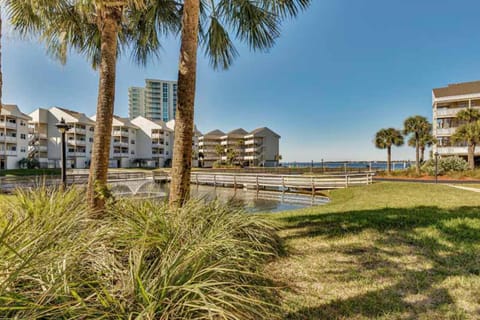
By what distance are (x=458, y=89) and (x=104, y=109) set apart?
4328cm

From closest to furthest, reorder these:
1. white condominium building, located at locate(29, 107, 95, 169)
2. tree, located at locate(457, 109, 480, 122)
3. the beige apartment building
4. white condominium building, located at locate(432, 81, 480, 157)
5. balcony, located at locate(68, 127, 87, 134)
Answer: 1. tree, located at locate(457, 109, 480, 122)
2. white condominium building, located at locate(432, 81, 480, 157)
3. white condominium building, located at locate(29, 107, 95, 169)
4. balcony, located at locate(68, 127, 87, 134)
5. the beige apartment building

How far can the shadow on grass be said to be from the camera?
7.48 ft

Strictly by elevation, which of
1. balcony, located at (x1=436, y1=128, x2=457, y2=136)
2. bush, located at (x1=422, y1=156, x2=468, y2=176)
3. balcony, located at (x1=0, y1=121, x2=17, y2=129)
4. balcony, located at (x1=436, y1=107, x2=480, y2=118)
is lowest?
bush, located at (x1=422, y1=156, x2=468, y2=176)

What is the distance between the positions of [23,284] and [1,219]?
Result: 1.50m

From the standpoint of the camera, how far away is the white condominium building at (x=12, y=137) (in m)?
36.0

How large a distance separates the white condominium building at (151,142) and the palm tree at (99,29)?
181 ft

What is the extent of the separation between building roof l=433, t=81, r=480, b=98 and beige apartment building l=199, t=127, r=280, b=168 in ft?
137

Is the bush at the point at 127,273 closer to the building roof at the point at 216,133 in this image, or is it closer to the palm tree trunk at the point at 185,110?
the palm tree trunk at the point at 185,110

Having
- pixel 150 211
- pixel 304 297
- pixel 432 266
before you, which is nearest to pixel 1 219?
pixel 150 211

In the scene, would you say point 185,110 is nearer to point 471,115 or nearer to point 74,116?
point 471,115

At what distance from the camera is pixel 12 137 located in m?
37.4

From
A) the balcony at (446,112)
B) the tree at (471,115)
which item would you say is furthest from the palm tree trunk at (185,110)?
the balcony at (446,112)

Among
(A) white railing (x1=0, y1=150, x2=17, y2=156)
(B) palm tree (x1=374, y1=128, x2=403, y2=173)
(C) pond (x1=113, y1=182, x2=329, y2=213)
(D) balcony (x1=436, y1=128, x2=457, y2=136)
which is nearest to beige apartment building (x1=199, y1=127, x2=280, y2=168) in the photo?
(D) balcony (x1=436, y1=128, x2=457, y2=136)

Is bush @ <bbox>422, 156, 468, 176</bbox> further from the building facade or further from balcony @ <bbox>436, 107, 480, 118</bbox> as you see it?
the building facade
